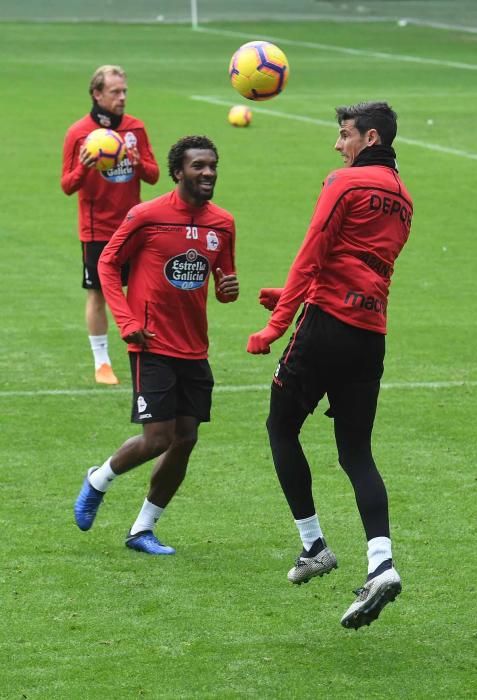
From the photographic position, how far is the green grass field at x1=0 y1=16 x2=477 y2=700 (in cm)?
689

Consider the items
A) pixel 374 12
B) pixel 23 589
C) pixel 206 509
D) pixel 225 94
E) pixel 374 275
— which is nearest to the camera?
pixel 374 275

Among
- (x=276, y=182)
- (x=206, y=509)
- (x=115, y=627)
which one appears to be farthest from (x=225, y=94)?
(x=115, y=627)

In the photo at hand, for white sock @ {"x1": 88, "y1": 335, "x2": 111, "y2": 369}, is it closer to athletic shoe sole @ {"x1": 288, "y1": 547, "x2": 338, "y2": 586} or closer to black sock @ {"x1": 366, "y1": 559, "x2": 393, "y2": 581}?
athletic shoe sole @ {"x1": 288, "y1": 547, "x2": 338, "y2": 586}

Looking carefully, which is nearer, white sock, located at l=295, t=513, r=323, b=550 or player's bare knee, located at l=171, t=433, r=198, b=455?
white sock, located at l=295, t=513, r=323, b=550

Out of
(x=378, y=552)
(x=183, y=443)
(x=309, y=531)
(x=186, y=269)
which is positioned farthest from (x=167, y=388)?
(x=378, y=552)

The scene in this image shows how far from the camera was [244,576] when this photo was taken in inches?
320

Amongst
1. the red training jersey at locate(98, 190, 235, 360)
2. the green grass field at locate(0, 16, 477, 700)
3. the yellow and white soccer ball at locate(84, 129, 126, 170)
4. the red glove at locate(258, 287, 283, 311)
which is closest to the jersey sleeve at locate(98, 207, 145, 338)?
the red training jersey at locate(98, 190, 235, 360)

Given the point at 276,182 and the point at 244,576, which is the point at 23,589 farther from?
the point at 276,182

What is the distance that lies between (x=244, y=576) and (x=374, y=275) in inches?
75.5

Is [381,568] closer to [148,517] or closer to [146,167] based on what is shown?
[148,517]

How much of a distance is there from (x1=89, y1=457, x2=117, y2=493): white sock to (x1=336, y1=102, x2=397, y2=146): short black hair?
8.29 feet

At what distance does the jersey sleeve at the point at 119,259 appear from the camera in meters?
8.29

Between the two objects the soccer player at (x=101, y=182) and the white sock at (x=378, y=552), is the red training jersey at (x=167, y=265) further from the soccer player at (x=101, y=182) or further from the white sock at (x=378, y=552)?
the soccer player at (x=101, y=182)

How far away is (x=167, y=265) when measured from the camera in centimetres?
837
